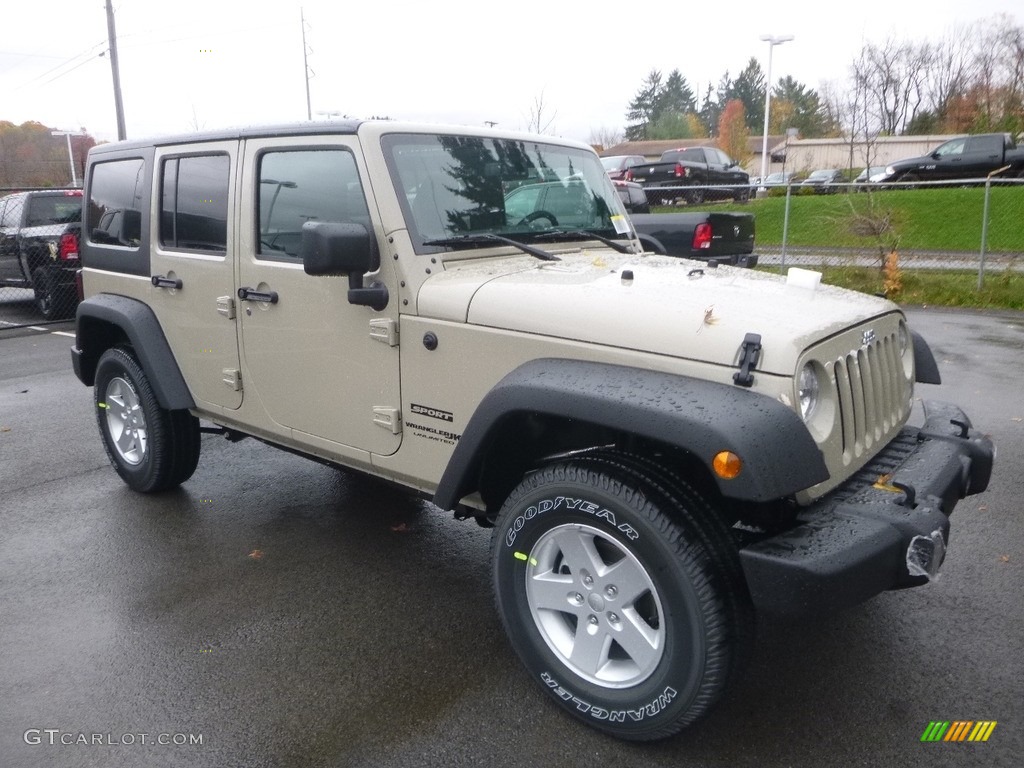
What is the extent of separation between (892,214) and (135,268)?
41.2 feet

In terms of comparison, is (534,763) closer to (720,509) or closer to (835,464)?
(720,509)

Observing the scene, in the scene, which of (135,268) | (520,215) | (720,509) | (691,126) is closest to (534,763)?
(720,509)

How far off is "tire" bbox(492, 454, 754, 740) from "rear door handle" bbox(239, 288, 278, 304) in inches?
61.6

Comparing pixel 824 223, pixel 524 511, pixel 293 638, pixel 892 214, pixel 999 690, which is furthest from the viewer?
pixel 824 223

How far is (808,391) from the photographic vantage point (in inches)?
103

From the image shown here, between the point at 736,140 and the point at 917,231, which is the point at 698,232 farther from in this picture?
the point at 736,140

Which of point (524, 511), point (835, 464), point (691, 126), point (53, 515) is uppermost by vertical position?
point (691, 126)

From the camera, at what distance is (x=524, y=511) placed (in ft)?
9.31

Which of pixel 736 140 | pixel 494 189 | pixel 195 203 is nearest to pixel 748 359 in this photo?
pixel 494 189

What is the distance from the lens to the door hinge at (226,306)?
4.09 m

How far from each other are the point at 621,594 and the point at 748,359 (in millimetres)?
848

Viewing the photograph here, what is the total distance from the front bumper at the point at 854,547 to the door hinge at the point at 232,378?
266 centimetres

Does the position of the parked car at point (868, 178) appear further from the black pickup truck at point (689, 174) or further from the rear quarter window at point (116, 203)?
the rear quarter window at point (116, 203)

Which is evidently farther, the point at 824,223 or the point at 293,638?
the point at 824,223
